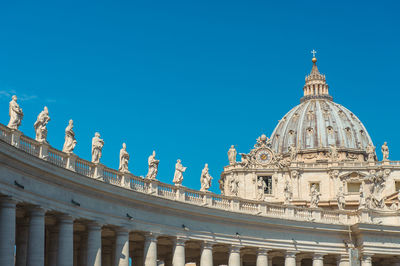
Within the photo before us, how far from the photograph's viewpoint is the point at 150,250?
199 feet

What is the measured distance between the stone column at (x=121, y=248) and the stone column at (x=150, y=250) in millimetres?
2803

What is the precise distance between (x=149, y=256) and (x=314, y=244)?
74.4 ft

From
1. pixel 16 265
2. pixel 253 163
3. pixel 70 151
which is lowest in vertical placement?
pixel 16 265

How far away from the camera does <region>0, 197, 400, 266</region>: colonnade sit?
1756 inches

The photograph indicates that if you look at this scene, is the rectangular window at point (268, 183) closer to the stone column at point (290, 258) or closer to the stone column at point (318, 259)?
the stone column at point (318, 259)

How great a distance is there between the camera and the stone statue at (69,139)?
5312 cm

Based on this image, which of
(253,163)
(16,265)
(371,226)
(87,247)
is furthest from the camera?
(253,163)

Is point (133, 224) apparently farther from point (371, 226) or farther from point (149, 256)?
point (371, 226)

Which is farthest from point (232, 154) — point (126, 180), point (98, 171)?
point (98, 171)

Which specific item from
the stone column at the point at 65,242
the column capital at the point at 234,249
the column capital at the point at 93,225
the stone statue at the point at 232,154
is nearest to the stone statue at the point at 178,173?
the column capital at the point at 234,249

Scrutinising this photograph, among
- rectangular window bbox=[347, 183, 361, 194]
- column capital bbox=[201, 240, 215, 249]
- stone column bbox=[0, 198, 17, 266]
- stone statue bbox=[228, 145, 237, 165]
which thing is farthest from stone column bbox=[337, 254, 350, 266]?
stone statue bbox=[228, 145, 237, 165]

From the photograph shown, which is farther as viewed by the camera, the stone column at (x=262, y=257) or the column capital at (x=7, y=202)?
the stone column at (x=262, y=257)

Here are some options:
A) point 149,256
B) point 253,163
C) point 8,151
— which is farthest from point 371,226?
point 253,163

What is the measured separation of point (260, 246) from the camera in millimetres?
72375
